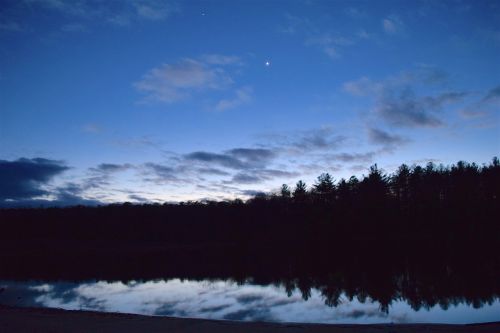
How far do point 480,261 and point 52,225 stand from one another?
341 ft

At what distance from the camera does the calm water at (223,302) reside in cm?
2075

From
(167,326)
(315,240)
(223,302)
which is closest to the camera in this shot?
(167,326)

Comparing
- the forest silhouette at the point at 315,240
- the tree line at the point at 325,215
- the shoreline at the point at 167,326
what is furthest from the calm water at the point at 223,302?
the tree line at the point at 325,215

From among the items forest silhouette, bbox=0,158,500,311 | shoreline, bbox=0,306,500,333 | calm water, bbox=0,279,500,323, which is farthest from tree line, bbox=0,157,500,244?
shoreline, bbox=0,306,500,333

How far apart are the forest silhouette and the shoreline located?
801 cm

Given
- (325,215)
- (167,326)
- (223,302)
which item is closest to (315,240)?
(325,215)

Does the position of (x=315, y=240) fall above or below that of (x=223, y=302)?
above

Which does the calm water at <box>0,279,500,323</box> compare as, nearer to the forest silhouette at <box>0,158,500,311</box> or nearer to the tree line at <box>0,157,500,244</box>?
the forest silhouette at <box>0,158,500,311</box>

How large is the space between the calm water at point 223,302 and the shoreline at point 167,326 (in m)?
3.95

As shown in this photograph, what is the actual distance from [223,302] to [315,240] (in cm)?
6113

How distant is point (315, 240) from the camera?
85.1m

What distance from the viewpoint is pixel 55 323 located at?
16.6 meters

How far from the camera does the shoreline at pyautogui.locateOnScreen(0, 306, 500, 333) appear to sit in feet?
49.7

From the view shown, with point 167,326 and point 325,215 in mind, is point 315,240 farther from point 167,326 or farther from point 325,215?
point 167,326
